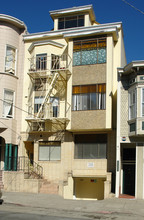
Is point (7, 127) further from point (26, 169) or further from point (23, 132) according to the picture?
point (26, 169)

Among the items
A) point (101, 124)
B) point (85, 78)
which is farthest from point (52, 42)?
point (101, 124)

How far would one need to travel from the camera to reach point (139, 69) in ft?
69.4

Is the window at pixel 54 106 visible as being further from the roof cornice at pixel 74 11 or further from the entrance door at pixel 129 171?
the roof cornice at pixel 74 11

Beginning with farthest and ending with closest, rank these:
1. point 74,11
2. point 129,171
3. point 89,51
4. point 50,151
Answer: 1. point 74,11
2. point 50,151
3. point 89,51
4. point 129,171

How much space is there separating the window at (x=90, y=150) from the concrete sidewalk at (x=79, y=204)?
4.49 metres

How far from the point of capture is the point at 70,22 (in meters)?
28.1

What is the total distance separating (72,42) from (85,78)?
3115 mm

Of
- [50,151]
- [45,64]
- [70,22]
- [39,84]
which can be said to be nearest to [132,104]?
[50,151]

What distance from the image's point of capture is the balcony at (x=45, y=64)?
25.5 m

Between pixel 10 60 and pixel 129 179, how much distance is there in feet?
44.8

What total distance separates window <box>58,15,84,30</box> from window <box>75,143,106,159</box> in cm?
1058

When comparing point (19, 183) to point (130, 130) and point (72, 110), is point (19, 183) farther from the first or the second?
point (130, 130)

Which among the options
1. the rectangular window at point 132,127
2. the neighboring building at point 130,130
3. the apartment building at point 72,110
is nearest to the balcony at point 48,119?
the apartment building at point 72,110

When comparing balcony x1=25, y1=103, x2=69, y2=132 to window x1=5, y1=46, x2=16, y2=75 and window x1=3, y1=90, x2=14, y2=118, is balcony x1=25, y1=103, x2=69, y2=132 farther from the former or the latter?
window x1=5, y1=46, x2=16, y2=75
